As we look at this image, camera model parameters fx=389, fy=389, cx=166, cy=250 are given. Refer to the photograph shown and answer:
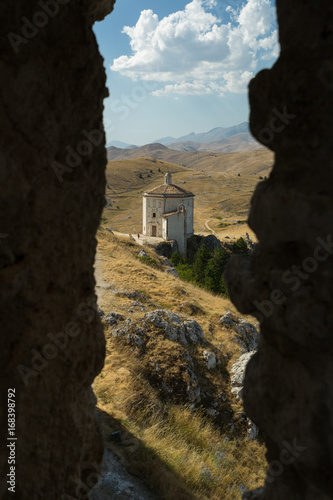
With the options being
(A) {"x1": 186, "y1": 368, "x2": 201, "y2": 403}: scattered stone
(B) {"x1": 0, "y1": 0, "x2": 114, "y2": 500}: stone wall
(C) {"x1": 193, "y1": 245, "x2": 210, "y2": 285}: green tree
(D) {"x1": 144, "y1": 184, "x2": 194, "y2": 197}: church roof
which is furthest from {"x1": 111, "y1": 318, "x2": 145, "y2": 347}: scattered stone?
(D) {"x1": 144, "y1": 184, "x2": 194, "y2": 197}: church roof

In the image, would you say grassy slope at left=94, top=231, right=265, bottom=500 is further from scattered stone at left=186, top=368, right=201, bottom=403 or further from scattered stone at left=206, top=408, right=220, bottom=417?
scattered stone at left=186, top=368, right=201, bottom=403

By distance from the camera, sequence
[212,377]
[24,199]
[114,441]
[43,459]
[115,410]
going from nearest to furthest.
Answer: [24,199] → [43,459] → [114,441] → [115,410] → [212,377]

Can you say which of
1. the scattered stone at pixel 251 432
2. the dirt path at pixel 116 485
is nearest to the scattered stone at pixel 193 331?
the scattered stone at pixel 251 432

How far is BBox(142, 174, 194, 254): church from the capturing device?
4484 centimetres

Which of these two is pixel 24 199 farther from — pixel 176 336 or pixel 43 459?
pixel 176 336

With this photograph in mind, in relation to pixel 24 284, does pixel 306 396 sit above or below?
below

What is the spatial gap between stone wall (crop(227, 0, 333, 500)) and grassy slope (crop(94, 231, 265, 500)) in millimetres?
3835

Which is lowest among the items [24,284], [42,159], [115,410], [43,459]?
[115,410]

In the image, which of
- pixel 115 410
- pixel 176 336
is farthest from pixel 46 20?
pixel 176 336

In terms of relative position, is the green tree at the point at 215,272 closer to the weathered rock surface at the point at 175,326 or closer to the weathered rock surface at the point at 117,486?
the weathered rock surface at the point at 175,326

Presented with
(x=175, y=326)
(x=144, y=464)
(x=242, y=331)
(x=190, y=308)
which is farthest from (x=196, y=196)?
(x=144, y=464)

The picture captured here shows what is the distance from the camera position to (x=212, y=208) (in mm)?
85250

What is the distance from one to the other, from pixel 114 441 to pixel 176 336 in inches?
195

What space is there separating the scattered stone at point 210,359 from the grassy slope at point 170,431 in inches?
6.2
